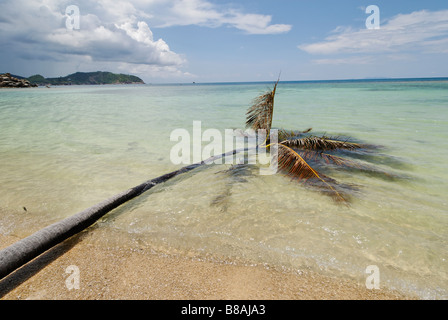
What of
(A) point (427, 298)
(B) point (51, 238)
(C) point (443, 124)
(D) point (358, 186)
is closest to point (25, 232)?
(B) point (51, 238)

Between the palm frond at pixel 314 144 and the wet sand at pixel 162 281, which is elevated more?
the palm frond at pixel 314 144

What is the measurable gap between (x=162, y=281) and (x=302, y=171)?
184 inches

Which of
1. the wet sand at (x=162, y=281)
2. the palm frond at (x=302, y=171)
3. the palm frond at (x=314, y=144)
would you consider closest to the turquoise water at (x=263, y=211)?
the wet sand at (x=162, y=281)

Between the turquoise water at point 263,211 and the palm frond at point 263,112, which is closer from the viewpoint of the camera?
the turquoise water at point 263,211

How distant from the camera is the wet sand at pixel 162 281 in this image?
8.59 ft

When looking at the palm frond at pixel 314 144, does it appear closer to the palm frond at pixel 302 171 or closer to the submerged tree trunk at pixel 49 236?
the palm frond at pixel 302 171

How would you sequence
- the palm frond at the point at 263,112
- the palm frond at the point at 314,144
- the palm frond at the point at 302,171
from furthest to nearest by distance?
the palm frond at the point at 263,112
the palm frond at the point at 314,144
the palm frond at the point at 302,171

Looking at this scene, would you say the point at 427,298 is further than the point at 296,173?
No

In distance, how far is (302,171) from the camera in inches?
244

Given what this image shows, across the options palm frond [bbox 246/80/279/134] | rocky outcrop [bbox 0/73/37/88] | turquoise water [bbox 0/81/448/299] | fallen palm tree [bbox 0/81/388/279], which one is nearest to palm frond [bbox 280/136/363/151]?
fallen palm tree [bbox 0/81/388/279]

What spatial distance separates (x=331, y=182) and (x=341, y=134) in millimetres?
7494

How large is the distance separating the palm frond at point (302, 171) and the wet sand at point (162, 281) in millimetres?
2672

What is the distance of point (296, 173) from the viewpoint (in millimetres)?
6332
